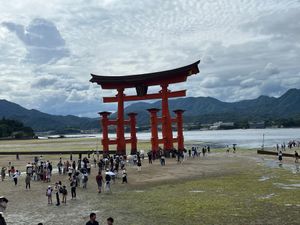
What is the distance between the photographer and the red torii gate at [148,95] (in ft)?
166

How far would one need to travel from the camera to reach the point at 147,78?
170 ft

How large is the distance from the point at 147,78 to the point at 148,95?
318 cm

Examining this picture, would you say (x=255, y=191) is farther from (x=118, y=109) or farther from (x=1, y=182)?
(x=118, y=109)

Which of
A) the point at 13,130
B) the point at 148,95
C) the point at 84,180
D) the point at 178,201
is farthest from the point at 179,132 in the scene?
the point at 13,130

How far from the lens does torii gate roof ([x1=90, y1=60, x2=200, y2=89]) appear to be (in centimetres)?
4959

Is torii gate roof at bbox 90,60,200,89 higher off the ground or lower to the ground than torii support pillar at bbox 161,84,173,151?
higher

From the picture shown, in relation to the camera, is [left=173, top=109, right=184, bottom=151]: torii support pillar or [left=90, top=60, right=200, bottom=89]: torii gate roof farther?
[left=173, top=109, right=184, bottom=151]: torii support pillar

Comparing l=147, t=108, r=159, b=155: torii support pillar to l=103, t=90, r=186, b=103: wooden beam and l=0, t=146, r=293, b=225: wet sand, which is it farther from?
l=0, t=146, r=293, b=225: wet sand

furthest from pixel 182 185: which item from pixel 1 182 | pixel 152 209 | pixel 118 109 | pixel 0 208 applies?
pixel 118 109

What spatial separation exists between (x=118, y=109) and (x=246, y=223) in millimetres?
39139

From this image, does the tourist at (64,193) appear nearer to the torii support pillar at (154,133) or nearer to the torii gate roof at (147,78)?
the torii support pillar at (154,133)

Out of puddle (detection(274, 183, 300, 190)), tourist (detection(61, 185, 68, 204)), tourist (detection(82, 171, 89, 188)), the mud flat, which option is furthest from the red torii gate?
tourist (detection(61, 185, 68, 204))

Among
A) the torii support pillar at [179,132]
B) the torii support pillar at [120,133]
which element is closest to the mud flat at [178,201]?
the torii support pillar at [120,133]

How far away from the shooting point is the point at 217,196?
76.5 feet
